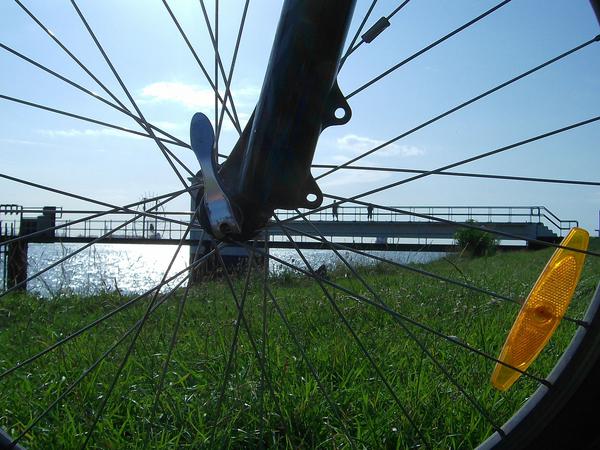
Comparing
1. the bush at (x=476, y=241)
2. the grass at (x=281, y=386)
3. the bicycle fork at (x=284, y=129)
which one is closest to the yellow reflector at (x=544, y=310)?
the grass at (x=281, y=386)

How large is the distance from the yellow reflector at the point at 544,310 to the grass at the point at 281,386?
29 centimetres

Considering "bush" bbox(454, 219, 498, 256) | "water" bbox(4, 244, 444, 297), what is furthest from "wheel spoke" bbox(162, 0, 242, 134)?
"bush" bbox(454, 219, 498, 256)

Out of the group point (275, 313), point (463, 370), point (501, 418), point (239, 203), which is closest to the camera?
point (239, 203)

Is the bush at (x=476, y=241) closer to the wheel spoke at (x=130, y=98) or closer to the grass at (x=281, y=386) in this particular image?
the grass at (x=281, y=386)

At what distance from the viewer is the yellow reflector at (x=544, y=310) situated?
4.78ft

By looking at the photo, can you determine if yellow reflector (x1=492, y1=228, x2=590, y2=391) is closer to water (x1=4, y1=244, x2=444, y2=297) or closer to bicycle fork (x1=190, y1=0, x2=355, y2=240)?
bicycle fork (x1=190, y1=0, x2=355, y2=240)

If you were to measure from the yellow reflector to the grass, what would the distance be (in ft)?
0.95

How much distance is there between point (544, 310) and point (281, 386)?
0.85 m

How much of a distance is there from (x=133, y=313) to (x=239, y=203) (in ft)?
8.75

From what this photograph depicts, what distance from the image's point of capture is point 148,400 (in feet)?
6.35

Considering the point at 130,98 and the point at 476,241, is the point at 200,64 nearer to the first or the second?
the point at 130,98

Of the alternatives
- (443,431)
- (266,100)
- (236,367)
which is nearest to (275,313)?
(236,367)

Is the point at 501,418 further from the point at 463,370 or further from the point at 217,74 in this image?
the point at 217,74

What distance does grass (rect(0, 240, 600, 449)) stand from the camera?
66.8 inches
